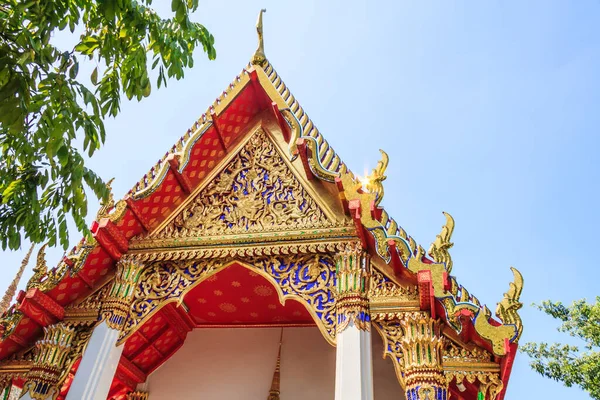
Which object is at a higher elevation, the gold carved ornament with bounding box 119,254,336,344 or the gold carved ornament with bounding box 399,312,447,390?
the gold carved ornament with bounding box 119,254,336,344

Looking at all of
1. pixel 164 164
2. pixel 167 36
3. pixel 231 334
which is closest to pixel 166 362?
pixel 231 334

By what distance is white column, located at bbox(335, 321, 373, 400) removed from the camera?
404 cm

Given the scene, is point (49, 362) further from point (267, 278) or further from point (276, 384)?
point (276, 384)

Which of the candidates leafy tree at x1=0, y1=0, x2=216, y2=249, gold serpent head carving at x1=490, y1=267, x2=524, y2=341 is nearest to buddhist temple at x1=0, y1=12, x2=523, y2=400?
gold serpent head carving at x1=490, y1=267, x2=524, y2=341

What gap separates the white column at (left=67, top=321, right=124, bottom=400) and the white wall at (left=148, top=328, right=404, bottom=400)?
1988 millimetres

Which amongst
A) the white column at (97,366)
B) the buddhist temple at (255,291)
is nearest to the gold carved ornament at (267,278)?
the buddhist temple at (255,291)

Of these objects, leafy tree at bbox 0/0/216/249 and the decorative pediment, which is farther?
the decorative pediment

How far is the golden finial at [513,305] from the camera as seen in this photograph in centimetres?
414

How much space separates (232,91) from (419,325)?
11.0 ft

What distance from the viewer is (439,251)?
4609mm

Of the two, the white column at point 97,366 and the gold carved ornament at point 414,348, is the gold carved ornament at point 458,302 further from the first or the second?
the white column at point 97,366

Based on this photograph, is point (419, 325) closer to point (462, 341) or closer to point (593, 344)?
point (462, 341)

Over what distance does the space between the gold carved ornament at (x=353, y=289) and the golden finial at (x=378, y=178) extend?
22.3 inches

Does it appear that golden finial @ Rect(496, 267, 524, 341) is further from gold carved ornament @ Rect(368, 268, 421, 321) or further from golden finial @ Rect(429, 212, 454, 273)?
gold carved ornament @ Rect(368, 268, 421, 321)
